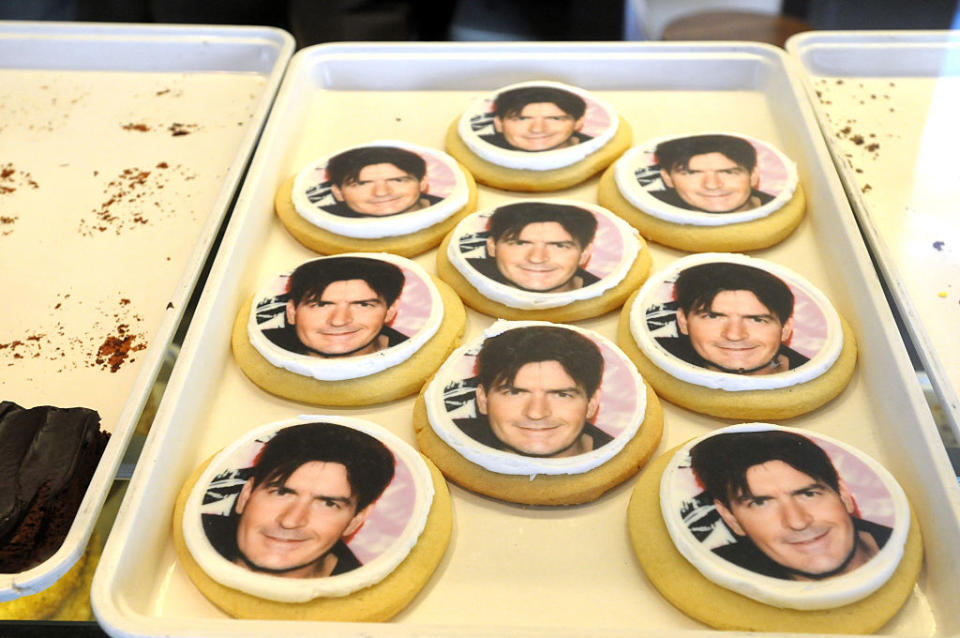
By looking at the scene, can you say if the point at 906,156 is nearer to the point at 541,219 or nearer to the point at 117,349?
the point at 541,219

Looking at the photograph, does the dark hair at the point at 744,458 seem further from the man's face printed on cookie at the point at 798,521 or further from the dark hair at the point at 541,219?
the dark hair at the point at 541,219

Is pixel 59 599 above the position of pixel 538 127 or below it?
below

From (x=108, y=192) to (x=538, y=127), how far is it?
786 millimetres

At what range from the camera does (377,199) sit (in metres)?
1.43

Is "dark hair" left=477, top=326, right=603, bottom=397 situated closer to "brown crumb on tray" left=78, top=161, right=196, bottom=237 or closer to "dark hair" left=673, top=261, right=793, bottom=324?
"dark hair" left=673, top=261, right=793, bottom=324

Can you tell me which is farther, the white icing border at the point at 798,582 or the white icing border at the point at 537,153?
the white icing border at the point at 537,153

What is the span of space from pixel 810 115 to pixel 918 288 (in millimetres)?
375

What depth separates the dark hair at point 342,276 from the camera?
1.26 metres

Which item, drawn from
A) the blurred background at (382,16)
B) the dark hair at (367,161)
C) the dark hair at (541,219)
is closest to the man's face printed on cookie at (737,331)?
the dark hair at (541,219)

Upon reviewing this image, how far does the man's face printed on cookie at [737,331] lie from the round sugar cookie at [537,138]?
0.41 m

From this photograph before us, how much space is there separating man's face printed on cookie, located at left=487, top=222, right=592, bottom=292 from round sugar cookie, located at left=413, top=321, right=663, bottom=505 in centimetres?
13

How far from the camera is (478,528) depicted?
1.04 meters

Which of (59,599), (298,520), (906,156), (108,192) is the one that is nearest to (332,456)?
(298,520)

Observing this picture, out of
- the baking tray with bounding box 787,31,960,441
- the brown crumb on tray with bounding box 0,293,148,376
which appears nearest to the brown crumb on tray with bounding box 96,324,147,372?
the brown crumb on tray with bounding box 0,293,148,376
